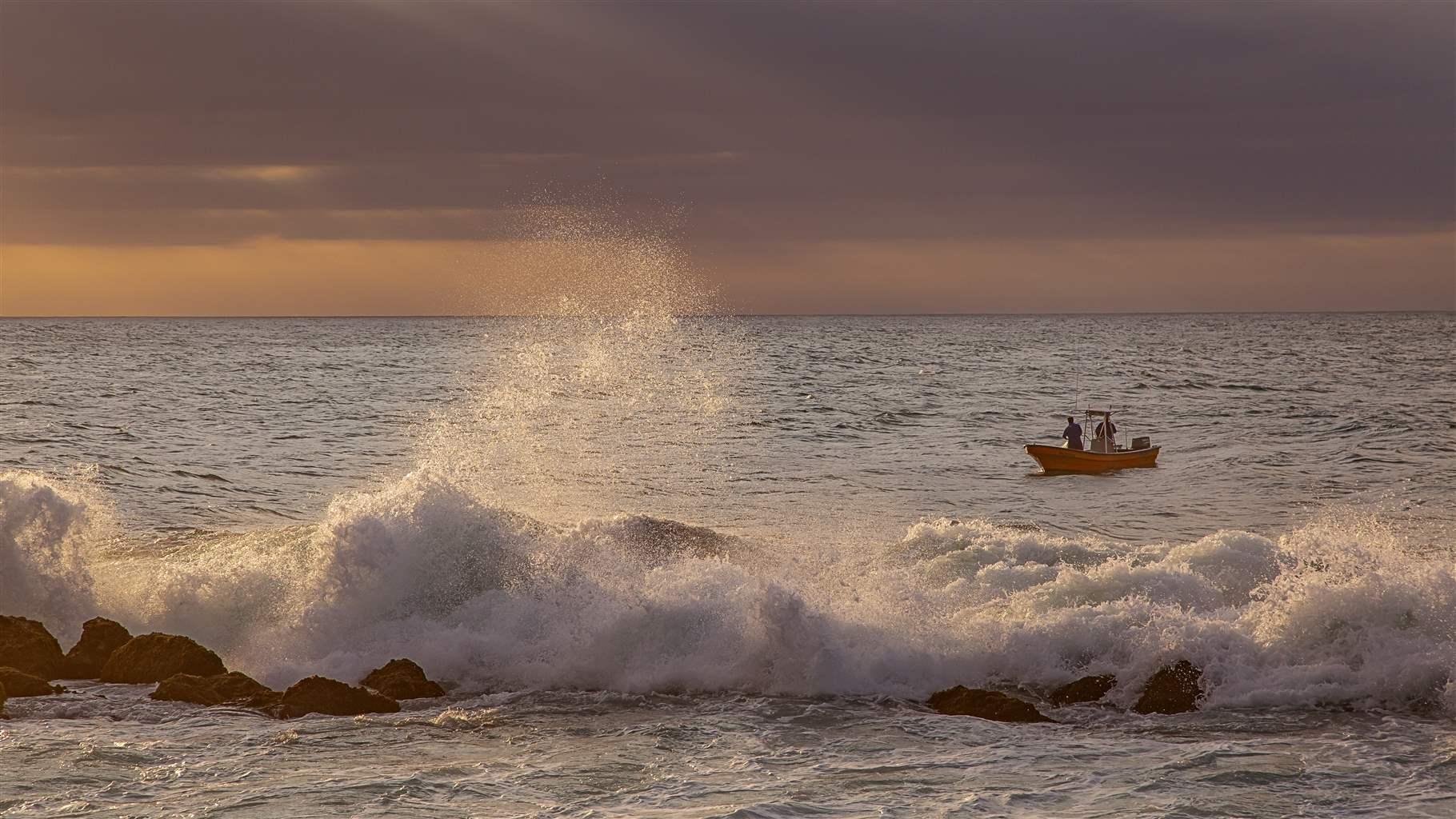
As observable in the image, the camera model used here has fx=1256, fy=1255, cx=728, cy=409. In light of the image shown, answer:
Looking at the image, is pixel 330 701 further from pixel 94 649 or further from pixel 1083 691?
pixel 1083 691

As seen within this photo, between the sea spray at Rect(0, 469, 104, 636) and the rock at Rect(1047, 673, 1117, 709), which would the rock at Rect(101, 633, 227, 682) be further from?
the rock at Rect(1047, 673, 1117, 709)

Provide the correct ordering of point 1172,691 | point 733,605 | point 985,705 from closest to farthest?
point 985,705 < point 1172,691 < point 733,605

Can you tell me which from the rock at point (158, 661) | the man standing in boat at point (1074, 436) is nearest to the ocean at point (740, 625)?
the rock at point (158, 661)

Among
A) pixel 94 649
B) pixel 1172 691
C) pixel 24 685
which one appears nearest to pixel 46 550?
pixel 94 649

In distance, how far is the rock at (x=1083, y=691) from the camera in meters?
12.6

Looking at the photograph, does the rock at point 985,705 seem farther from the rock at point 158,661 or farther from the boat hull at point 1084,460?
the boat hull at point 1084,460

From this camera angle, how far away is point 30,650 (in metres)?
13.1

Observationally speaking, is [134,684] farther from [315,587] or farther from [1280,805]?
[1280,805]

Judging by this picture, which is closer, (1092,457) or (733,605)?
(733,605)

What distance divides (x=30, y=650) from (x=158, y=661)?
1412 millimetres

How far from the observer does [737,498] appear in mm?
25688

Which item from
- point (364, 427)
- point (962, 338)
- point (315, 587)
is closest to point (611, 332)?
point (962, 338)

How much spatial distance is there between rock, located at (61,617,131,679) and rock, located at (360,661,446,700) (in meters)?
2.85

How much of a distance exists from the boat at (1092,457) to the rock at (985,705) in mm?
19057
